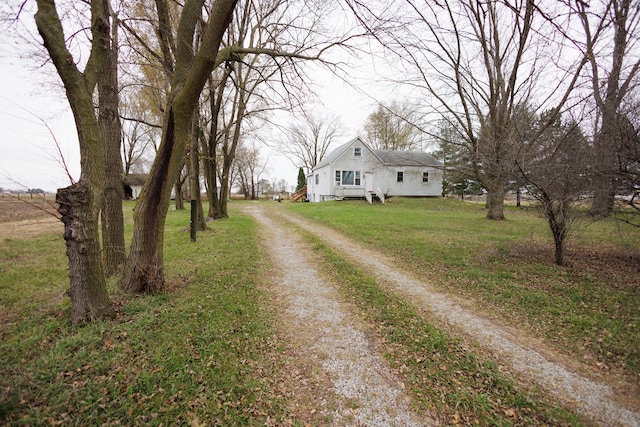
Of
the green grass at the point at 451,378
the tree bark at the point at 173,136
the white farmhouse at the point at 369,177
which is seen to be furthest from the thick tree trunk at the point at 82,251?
the white farmhouse at the point at 369,177

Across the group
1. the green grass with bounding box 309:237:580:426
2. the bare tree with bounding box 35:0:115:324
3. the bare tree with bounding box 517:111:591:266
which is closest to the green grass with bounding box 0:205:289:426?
the bare tree with bounding box 35:0:115:324

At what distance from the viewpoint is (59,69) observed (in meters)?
2.94

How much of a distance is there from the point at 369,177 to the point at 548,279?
2202 centimetres

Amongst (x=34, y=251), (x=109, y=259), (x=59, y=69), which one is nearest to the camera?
(x=59, y=69)

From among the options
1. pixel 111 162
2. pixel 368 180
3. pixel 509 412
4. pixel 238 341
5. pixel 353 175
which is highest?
pixel 353 175

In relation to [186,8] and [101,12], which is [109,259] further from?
[186,8]

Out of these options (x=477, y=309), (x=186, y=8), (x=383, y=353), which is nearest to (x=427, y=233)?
(x=477, y=309)

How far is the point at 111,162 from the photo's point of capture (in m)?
4.89

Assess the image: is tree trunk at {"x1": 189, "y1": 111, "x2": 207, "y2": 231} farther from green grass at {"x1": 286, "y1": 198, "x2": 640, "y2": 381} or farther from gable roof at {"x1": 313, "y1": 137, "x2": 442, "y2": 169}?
gable roof at {"x1": 313, "y1": 137, "x2": 442, "y2": 169}

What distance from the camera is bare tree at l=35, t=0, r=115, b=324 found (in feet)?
9.71

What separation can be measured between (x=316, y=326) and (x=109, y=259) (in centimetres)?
424

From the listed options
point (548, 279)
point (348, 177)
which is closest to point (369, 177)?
point (348, 177)

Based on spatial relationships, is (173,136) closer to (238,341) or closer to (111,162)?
(111,162)

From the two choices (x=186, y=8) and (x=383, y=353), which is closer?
(x=383, y=353)
